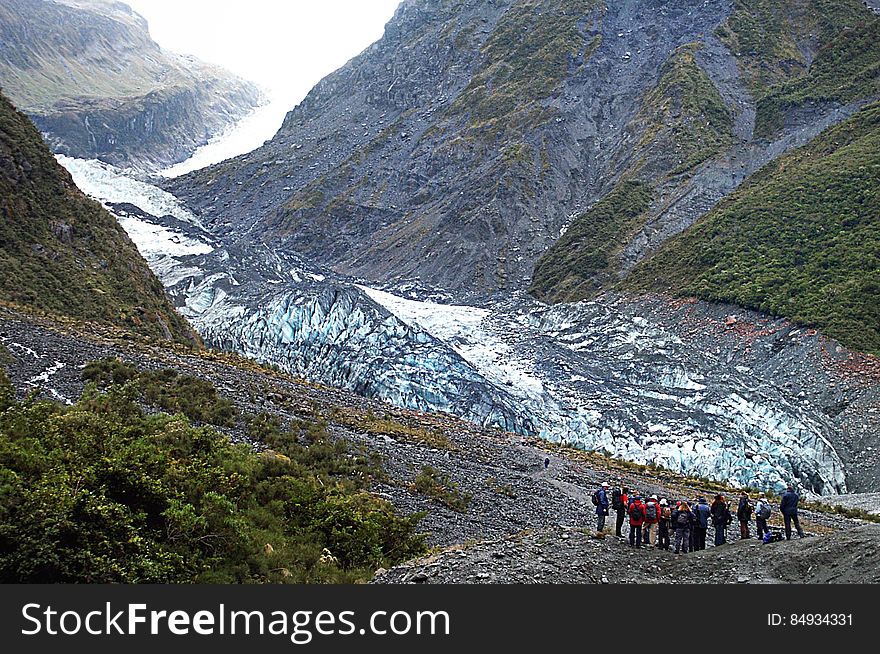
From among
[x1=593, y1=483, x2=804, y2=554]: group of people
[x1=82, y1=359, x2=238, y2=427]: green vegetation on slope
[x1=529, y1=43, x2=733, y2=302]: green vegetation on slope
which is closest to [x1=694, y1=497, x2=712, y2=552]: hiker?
[x1=593, y1=483, x2=804, y2=554]: group of people

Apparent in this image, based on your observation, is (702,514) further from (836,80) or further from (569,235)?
(836,80)

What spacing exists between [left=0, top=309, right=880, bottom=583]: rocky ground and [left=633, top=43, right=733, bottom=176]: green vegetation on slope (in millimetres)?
44986

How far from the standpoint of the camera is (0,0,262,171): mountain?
132250mm

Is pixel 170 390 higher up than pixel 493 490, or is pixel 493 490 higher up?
pixel 170 390

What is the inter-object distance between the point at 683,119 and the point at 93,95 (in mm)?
138356

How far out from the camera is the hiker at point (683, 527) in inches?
460

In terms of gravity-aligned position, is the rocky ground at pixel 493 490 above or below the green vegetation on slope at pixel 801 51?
below

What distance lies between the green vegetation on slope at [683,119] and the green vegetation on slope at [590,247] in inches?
193

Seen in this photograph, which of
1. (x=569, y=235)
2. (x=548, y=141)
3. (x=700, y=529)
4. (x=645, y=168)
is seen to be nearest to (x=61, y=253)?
(x=700, y=529)

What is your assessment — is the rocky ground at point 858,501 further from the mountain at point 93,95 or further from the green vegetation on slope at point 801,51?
the mountain at point 93,95

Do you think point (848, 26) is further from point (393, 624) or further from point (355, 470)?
point (393, 624)

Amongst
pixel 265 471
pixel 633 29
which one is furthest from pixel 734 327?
pixel 633 29

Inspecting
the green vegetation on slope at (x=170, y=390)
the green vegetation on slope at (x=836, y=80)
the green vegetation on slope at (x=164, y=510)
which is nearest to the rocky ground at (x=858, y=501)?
the green vegetation on slope at (x=164, y=510)

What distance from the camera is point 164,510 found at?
8.55 meters
